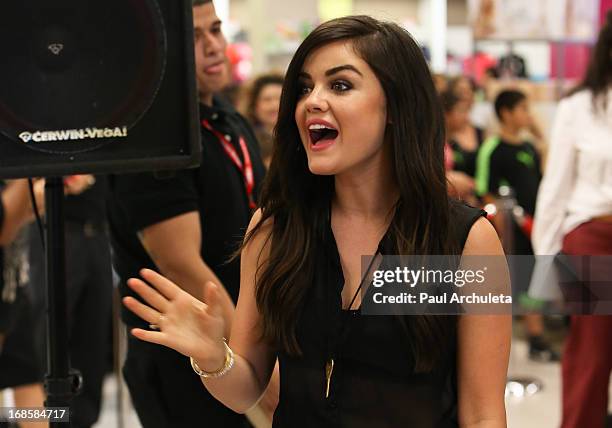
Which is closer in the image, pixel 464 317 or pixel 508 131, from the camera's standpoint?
pixel 464 317

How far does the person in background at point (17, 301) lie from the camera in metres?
2.71

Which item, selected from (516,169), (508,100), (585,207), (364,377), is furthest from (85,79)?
(508,100)

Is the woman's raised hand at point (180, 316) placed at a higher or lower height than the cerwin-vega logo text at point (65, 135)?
lower

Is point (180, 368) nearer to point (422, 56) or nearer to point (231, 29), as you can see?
point (422, 56)

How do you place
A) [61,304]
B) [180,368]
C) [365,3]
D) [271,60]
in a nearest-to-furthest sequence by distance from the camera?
[61,304], [180,368], [271,60], [365,3]

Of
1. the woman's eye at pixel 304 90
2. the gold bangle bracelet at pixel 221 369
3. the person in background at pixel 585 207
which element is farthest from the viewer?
the person in background at pixel 585 207

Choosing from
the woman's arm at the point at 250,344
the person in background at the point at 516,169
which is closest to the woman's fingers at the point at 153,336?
the woman's arm at the point at 250,344

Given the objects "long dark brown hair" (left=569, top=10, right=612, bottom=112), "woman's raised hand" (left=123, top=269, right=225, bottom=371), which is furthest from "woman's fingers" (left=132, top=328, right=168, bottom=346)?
"long dark brown hair" (left=569, top=10, right=612, bottom=112)

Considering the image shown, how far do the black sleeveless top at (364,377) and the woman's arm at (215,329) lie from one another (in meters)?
0.09

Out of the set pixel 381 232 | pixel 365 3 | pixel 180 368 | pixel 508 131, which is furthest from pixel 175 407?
A: pixel 365 3

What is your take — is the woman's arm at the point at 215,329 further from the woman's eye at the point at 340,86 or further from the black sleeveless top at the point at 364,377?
the woman's eye at the point at 340,86

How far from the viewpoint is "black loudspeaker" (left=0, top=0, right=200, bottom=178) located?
1704 mm

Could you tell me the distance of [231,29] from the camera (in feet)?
25.4

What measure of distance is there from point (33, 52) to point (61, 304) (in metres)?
0.46
